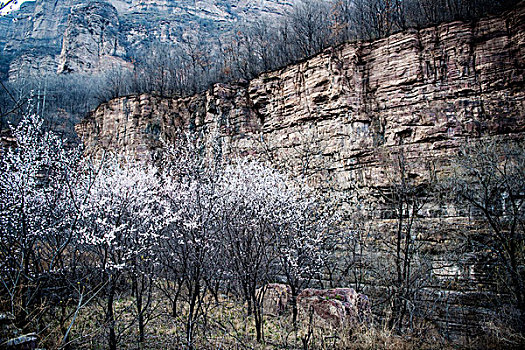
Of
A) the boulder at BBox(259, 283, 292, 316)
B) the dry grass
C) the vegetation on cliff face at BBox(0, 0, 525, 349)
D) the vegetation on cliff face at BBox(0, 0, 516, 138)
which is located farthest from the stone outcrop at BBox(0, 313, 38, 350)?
the boulder at BBox(259, 283, 292, 316)

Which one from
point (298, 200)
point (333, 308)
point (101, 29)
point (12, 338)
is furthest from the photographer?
point (101, 29)

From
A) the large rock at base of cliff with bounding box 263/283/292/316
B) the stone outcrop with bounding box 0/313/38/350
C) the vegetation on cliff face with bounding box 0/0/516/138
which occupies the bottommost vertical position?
the large rock at base of cliff with bounding box 263/283/292/316

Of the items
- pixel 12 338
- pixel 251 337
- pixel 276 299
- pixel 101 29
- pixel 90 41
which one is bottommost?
pixel 251 337

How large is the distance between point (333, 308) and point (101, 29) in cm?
5857

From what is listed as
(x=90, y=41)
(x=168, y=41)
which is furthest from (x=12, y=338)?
(x=168, y=41)

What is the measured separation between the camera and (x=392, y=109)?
17984 millimetres

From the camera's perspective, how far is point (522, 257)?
34.7 feet

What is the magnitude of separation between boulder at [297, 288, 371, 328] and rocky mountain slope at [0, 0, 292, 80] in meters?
44.7

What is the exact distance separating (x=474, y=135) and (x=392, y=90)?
477cm

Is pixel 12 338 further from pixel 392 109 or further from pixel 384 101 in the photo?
pixel 384 101

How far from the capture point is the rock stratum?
15938 mm

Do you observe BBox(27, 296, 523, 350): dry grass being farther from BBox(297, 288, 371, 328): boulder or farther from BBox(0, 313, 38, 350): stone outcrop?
BBox(0, 313, 38, 350): stone outcrop

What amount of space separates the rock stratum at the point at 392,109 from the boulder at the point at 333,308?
→ 4272mm

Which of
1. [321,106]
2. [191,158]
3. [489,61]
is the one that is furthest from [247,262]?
[489,61]
